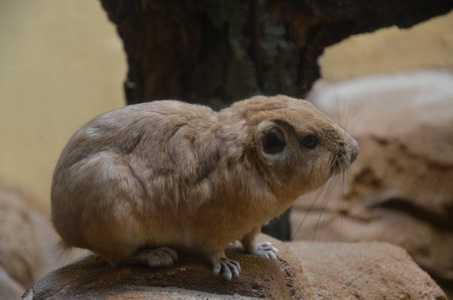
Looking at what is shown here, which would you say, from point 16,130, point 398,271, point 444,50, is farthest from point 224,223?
point 444,50

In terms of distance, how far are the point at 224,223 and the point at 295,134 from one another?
27.4 inches

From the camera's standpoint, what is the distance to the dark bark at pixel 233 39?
4.90 m

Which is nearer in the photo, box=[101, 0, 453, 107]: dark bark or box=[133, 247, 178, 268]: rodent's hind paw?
box=[133, 247, 178, 268]: rodent's hind paw

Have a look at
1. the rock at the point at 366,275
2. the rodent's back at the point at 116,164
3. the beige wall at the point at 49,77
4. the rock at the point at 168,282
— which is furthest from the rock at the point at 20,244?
the rock at the point at 366,275

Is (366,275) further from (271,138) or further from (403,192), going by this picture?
(403,192)

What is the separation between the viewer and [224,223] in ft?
10.6

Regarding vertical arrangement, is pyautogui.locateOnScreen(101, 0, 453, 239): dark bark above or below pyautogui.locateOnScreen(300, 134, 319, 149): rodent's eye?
above

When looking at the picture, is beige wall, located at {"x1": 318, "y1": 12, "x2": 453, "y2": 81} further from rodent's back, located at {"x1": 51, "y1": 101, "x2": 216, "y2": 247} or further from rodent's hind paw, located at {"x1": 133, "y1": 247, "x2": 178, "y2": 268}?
rodent's hind paw, located at {"x1": 133, "y1": 247, "x2": 178, "y2": 268}

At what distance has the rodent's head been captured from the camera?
3.27 meters

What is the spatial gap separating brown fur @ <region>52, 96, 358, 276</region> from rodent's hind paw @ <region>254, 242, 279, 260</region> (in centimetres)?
43

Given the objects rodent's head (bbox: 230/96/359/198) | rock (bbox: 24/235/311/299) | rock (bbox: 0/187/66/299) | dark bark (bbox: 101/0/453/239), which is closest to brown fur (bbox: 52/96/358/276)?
rodent's head (bbox: 230/96/359/198)

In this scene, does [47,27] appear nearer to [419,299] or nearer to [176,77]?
[176,77]

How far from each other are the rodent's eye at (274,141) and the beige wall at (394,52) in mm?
5941

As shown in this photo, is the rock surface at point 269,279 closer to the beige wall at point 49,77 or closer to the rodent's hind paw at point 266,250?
the rodent's hind paw at point 266,250
